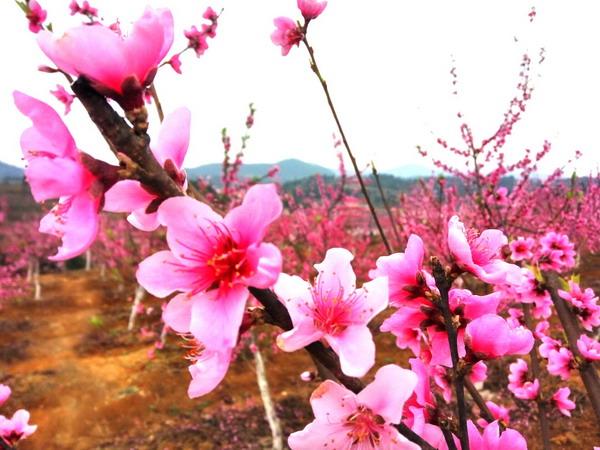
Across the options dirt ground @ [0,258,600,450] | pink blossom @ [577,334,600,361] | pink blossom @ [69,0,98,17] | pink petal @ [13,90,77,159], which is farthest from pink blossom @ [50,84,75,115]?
dirt ground @ [0,258,600,450]

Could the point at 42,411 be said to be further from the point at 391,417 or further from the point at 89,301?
the point at 391,417

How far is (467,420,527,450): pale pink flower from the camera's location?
0.86 m

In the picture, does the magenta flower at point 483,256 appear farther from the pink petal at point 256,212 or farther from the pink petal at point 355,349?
the pink petal at point 256,212

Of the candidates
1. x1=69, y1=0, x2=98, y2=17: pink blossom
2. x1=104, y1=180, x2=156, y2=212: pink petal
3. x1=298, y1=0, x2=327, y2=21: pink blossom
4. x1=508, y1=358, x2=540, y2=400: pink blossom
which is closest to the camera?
x1=104, y1=180, x2=156, y2=212: pink petal

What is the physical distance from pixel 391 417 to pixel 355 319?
0.18 metres

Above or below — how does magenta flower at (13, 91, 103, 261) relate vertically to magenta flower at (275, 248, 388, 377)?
above

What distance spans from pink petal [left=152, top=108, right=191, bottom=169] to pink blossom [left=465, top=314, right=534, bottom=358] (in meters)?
0.69

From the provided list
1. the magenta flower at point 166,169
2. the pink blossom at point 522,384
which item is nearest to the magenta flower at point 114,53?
the magenta flower at point 166,169

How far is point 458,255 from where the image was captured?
87cm

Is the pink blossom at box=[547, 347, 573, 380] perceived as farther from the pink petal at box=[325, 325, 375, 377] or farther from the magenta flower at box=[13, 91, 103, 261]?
the magenta flower at box=[13, 91, 103, 261]

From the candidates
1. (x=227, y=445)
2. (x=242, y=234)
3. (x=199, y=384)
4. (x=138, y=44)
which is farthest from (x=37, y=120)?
(x=227, y=445)

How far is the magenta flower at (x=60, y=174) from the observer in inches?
25.6

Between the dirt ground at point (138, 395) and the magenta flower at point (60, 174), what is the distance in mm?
5480

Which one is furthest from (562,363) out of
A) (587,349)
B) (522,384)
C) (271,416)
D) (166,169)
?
(271,416)
